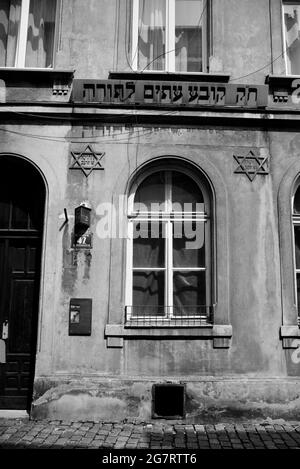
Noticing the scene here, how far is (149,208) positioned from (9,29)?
417 centimetres

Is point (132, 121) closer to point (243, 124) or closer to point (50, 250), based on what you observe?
point (243, 124)

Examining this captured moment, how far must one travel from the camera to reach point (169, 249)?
7145 millimetres

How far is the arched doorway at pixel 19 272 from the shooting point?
6883mm

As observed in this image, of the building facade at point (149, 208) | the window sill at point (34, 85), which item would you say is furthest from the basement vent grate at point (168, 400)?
the window sill at point (34, 85)

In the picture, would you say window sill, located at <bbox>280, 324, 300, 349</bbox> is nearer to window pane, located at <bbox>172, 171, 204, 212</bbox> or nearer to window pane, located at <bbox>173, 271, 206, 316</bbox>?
window pane, located at <bbox>173, 271, 206, 316</bbox>

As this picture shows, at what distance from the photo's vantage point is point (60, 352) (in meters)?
6.57

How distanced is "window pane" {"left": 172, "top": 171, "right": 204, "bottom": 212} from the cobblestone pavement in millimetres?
3431

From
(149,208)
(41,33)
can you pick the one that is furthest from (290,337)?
(41,33)

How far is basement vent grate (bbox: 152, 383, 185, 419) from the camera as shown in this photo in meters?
6.39

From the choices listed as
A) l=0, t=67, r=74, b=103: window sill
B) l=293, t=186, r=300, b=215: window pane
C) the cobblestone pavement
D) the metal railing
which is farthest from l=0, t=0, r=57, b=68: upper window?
the cobblestone pavement

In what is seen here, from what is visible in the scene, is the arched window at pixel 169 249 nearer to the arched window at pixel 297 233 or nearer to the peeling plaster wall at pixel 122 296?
the peeling plaster wall at pixel 122 296

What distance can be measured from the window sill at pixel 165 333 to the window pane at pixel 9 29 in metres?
5.06

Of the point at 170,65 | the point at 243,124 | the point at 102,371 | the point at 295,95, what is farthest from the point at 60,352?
the point at 295,95

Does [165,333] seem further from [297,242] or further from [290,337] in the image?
[297,242]
